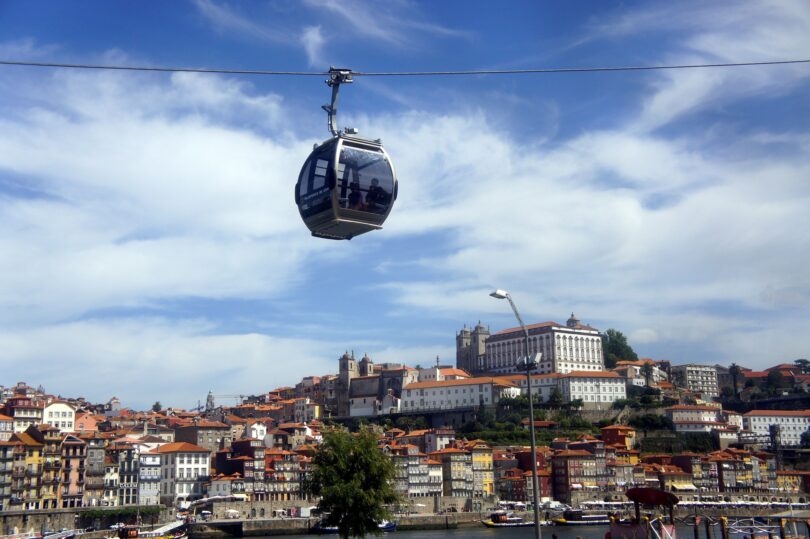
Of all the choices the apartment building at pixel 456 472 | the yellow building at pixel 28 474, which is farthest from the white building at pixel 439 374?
the yellow building at pixel 28 474

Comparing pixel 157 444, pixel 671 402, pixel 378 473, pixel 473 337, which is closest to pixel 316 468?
pixel 378 473

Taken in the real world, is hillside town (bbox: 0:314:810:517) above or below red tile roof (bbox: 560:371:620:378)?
below

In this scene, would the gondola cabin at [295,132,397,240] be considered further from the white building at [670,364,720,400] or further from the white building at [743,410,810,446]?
the white building at [670,364,720,400]

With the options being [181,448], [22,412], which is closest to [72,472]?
[181,448]

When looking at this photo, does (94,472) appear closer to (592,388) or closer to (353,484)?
(353,484)

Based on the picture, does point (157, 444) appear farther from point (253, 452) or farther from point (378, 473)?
point (378, 473)

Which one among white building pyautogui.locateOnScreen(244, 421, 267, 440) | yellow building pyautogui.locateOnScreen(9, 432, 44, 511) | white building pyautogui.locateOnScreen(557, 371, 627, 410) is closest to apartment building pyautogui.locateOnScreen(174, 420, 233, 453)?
white building pyautogui.locateOnScreen(244, 421, 267, 440)
